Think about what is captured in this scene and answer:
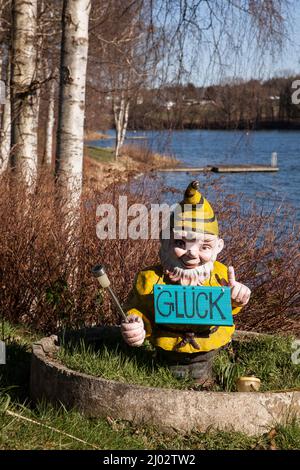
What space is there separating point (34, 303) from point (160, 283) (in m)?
2.60

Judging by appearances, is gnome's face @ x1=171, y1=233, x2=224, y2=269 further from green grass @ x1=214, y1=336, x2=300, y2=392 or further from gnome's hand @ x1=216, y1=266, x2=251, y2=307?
green grass @ x1=214, y1=336, x2=300, y2=392

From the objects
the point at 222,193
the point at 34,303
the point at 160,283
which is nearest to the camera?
the point at 160,283

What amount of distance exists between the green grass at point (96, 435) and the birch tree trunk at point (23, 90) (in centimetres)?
445

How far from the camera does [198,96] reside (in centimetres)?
662

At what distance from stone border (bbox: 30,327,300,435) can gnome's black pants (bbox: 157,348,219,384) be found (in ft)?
1.23

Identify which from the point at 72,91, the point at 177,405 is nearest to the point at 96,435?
the point at 177,405

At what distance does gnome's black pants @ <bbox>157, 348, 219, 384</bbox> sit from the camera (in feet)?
13.4

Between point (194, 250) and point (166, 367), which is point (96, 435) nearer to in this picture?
point (166, 367)

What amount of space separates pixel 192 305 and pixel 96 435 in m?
0.86

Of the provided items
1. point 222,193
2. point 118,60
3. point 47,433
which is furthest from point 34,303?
point 118,60

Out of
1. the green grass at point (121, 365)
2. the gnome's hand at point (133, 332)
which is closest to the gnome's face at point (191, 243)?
the gnome's hand at point (133, 332)

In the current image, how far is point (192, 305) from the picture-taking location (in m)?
3.88

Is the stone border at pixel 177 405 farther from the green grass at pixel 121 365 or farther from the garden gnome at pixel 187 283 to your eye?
the garden gnome at pixel 187 283
